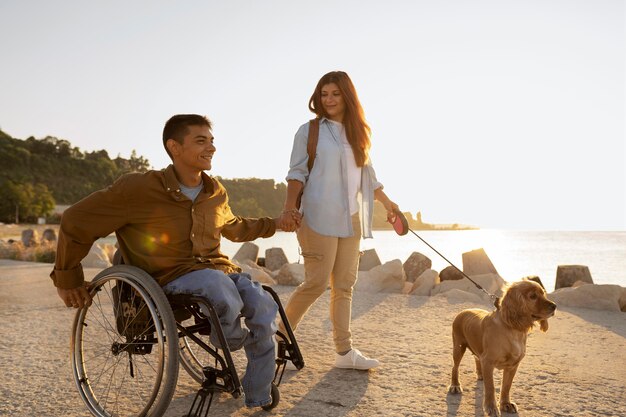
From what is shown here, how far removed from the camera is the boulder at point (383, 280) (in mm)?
8852

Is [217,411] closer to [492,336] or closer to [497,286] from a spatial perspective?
[492,336]

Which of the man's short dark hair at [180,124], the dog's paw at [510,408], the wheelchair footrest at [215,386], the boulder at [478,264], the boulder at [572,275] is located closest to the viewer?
the wheelchair footrest at [215,386]

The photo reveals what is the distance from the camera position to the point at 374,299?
313 inches

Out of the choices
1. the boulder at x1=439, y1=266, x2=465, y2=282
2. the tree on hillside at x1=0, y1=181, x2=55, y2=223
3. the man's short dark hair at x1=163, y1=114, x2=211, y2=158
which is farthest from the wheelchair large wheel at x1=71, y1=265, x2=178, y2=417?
the tree on hillside at x1=0, y1=181, x2=55, y2=223

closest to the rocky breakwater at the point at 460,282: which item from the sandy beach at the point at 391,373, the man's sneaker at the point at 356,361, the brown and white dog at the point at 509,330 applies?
the sandy beach at the point at 391,373

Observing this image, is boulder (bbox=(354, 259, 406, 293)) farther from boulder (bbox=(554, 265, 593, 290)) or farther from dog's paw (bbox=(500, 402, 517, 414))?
dog's paw (bbox=(500, 402, 517, 414))

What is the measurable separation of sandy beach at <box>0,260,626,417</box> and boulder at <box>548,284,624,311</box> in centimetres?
45

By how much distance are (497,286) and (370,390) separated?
5925 mm

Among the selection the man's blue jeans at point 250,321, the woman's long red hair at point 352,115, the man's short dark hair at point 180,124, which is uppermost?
the woman's long red hair at point 352,115

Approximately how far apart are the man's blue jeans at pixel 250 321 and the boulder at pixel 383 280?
19.5 ft

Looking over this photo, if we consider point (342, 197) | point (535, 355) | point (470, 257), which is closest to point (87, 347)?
point (342, 197)

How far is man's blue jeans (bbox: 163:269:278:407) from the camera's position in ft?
9.20

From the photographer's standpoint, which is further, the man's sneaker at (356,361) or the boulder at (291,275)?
the boulder at (291,275)

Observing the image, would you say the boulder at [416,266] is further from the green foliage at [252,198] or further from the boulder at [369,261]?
the green foliage at [252,198]
